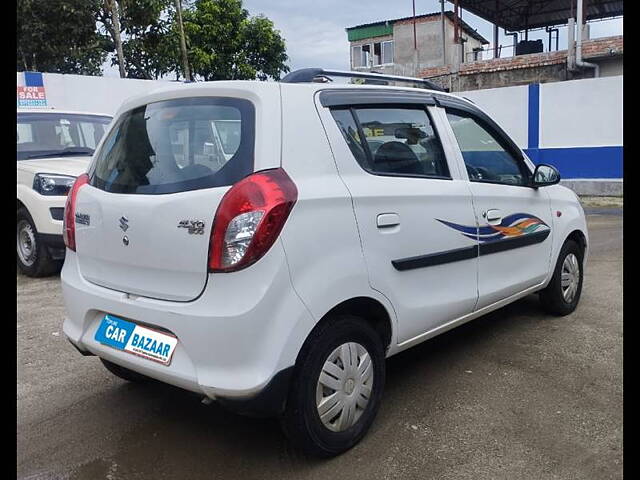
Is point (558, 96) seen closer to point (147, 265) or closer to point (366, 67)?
point (147, 265)

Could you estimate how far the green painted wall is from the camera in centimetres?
3206

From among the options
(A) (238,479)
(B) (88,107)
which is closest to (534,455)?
(A) (238,479)

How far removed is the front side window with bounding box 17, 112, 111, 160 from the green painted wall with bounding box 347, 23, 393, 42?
27.7 m

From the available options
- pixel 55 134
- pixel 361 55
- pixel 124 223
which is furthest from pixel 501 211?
pixel 361 55

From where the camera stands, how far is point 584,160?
11.8 metres

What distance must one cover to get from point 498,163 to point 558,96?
934cm

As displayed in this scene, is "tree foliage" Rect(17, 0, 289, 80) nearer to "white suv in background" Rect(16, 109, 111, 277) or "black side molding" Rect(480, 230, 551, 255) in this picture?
"white suv in background" Rect(16, 109, 111, 277)

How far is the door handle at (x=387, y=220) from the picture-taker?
270 cm

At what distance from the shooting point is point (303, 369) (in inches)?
94.0

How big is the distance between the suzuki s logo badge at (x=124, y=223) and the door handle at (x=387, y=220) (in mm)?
1143

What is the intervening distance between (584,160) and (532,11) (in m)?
16.5

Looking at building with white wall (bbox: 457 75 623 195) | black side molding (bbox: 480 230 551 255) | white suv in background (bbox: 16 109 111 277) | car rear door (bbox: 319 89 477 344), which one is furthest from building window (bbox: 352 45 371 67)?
car rear door (bbox: 319 89 477 344)

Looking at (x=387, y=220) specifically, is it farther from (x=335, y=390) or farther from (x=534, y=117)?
(x=534, y=117)

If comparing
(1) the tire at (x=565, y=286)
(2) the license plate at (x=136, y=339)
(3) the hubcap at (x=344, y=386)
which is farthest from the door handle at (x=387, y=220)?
(1) the tire at (x=565, y=286)
